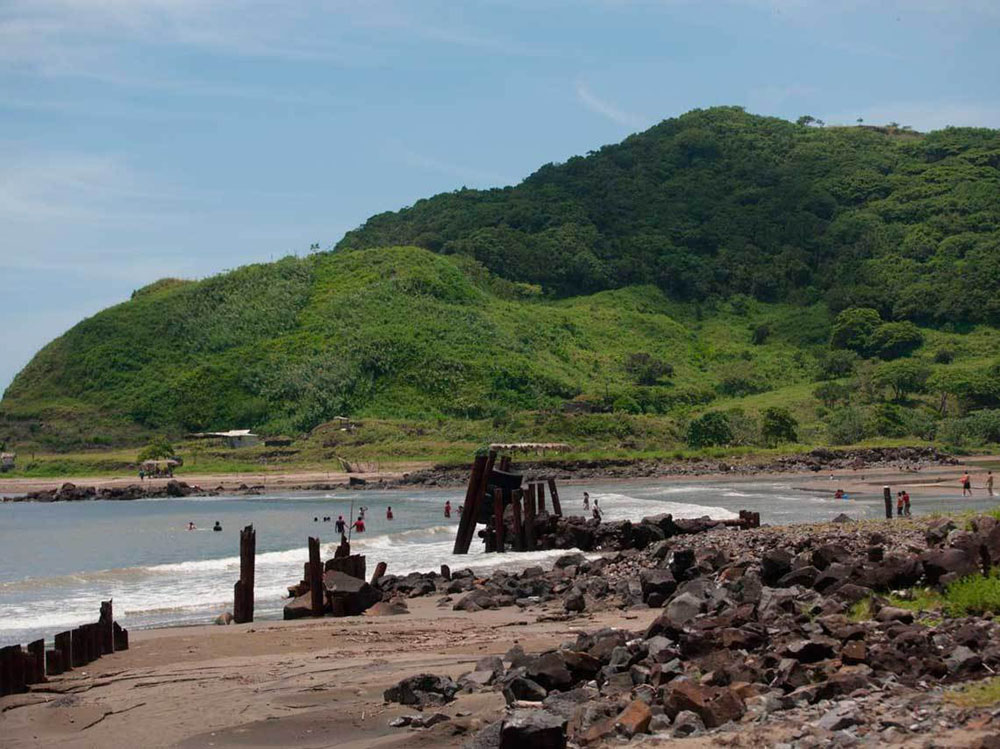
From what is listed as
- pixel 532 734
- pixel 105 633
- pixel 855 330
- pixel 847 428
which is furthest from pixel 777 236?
pixel 532 734

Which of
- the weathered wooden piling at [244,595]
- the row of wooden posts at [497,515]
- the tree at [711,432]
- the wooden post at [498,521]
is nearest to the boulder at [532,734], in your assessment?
the weathered wooden piling at [244,595]

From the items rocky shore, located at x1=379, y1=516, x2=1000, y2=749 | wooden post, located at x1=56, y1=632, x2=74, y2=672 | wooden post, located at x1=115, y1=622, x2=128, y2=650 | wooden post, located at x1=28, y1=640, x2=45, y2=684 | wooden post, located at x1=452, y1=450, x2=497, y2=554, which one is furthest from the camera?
wooden post, located at x1=452, y1=450, x2=497, y2=554

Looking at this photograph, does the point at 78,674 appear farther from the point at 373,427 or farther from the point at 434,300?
the point at 434,300

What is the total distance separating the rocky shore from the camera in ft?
30.6

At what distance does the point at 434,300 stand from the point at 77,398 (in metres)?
40.8

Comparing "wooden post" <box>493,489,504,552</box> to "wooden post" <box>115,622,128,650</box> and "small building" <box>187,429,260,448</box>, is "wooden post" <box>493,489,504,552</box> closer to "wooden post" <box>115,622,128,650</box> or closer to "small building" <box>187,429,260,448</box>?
"wooden post" <box>115,622,128,650</box>

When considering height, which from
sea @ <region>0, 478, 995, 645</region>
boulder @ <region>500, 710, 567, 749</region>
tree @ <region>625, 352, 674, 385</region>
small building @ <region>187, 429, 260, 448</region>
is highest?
tree @ <region>625, 352, 674, 385</region>

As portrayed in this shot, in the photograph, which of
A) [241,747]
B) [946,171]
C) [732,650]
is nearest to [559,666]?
[732,650]

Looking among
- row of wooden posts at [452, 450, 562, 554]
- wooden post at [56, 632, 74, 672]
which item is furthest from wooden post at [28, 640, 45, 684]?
row of wooden posts at [452, 450, 562, 554]

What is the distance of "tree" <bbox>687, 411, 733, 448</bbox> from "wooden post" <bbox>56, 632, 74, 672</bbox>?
82.5m

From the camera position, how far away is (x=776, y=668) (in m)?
10.7

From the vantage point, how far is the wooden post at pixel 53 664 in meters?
15.9

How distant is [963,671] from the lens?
32.7 feet

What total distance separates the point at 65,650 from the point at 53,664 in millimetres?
362
